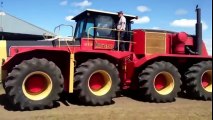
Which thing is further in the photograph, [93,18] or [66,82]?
[93,18]

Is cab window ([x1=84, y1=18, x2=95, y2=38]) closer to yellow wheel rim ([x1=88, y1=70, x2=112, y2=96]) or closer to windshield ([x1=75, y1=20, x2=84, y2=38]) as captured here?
windshield ([x1=75, y1=20, x2=84, y2=38])

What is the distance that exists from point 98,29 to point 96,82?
1796mm

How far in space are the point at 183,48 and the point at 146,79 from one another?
2470mm

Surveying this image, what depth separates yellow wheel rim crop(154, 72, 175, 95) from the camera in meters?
11.4

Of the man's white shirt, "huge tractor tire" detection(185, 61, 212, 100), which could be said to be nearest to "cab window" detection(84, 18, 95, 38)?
the man's white shirt

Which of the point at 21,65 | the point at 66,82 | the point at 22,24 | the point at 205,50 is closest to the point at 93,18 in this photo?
the point at 66,82

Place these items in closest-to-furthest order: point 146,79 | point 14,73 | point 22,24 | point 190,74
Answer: point 14,73 → point 146,79 → point 190,74 → point 22,24

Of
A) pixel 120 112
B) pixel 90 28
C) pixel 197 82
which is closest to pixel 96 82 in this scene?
pixel 120 112

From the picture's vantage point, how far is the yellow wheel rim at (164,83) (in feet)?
37.5

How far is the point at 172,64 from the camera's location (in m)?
12.0

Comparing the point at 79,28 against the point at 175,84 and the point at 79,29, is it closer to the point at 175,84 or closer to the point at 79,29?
the point at 79,29

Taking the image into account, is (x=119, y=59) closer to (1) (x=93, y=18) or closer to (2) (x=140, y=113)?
(1) (x=93, y=18)

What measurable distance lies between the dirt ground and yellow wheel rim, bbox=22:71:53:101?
19.7 inches

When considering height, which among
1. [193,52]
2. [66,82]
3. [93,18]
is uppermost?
[93,18]
